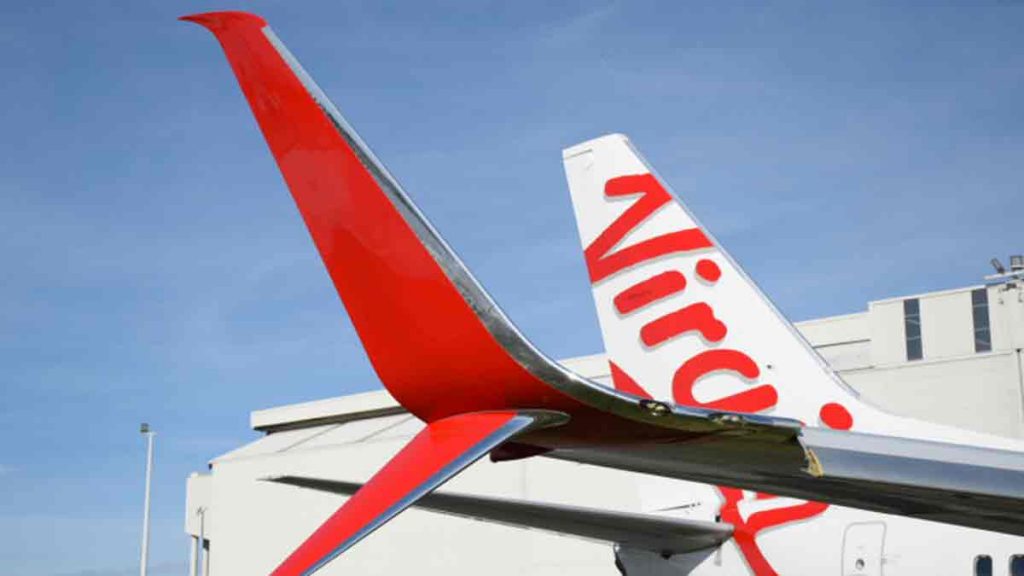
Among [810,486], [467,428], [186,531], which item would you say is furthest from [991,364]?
[186,531]

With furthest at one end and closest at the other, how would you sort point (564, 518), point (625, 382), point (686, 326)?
point (625, 382) → point (686, 326) → point (564, 518)

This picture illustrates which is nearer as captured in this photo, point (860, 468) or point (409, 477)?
point (409, 477)

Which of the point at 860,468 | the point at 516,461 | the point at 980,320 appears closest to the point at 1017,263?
the point at 980,320

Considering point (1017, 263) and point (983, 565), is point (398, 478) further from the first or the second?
point (1017, 263)

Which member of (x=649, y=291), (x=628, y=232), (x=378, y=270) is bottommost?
(x=378, y=270)

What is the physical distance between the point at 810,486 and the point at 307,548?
2932 mm

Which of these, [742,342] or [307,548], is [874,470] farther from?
[742,342]

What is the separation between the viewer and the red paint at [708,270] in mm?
Answer: 14484

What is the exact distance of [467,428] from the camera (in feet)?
20.2

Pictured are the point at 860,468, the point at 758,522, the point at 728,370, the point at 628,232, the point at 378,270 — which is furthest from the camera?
the point at 628,232

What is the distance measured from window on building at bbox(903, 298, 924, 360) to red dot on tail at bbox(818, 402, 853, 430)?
15628 millimetres

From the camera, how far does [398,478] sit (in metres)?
5.79

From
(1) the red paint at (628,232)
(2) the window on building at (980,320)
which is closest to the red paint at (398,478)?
(1) the red paint at (628,232)

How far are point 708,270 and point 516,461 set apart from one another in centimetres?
1612
